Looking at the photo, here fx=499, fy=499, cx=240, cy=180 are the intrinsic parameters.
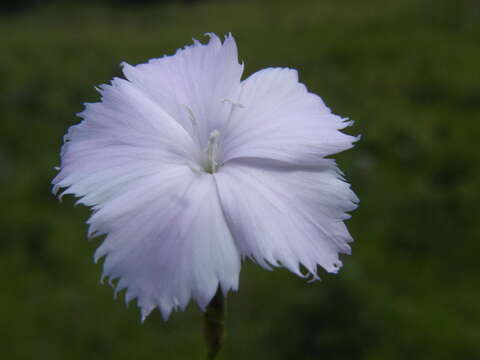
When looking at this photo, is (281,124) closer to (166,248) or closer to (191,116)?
(191,116)

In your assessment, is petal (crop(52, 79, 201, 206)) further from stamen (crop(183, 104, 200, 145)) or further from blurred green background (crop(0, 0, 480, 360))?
blurred green background (crop(0, 0, 480, 360))

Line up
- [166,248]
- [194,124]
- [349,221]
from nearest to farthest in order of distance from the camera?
[166,248], [194,124], [349,221]

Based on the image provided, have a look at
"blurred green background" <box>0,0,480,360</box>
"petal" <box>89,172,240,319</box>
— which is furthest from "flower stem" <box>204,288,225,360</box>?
"blurred green background" <box>0,0,480,360</box>

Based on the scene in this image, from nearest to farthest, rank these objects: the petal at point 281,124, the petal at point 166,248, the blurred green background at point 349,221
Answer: the petal at point 166,248
the petal at point 281,124
the blurred green background at point 349,221

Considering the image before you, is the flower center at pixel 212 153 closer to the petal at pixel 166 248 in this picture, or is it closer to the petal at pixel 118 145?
the petal at pixel 118 145

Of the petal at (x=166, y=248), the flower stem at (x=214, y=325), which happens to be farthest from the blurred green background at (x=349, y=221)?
the petal at (x=166, y=248)

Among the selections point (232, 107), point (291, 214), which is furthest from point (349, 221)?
point (291, 214)

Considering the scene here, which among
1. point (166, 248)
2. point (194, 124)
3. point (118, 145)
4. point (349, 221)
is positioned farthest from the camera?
point (349, 221)
